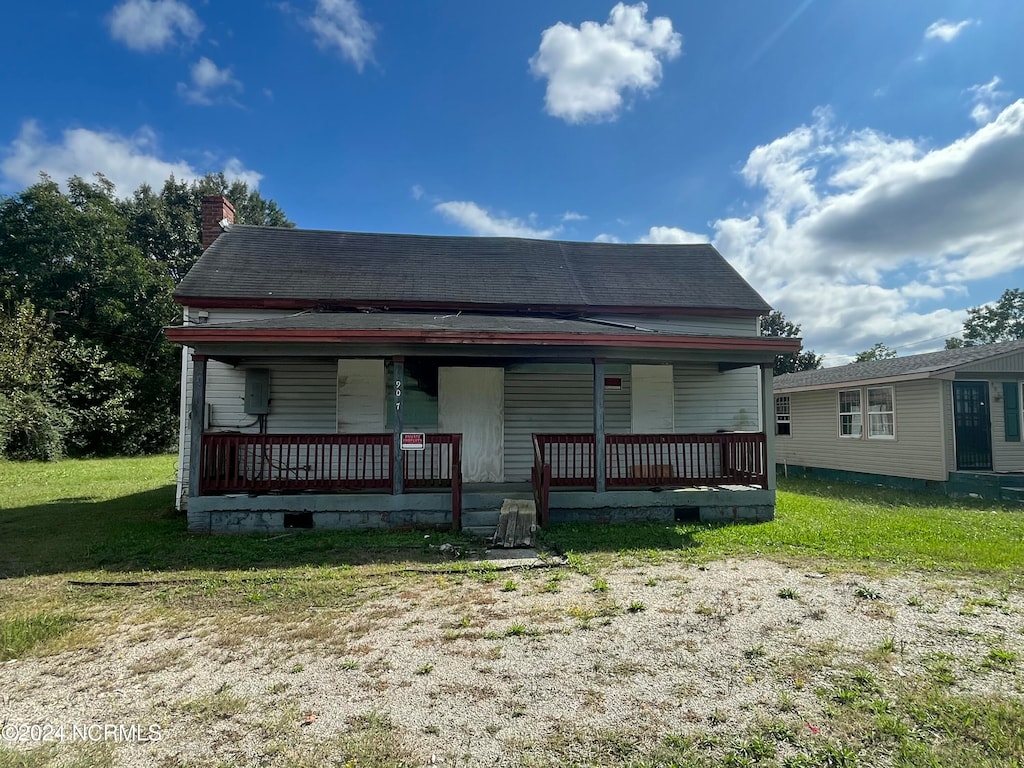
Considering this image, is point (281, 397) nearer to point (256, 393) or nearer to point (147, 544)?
point (256, 393)

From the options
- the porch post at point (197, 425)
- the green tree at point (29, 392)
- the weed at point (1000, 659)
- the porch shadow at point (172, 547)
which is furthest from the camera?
the green tree at point (29, 392)

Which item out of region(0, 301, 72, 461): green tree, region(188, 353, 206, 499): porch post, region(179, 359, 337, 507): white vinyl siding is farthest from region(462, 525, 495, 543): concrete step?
region(0, 301, 72, 461): green tree

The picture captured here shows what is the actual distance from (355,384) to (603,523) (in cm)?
467

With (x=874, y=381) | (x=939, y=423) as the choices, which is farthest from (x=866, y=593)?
(x=874, y=381)

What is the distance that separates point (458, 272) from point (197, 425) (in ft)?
18.4

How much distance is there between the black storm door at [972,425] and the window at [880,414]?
3.96ft

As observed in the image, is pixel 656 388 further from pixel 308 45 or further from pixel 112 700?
pixel 308 45

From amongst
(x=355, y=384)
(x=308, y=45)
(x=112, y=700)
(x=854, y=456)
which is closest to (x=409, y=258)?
(x=355, y=384)

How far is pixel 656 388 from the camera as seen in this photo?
9344 millimetres

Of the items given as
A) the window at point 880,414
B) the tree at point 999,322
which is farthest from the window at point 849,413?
the tree at point 999,322

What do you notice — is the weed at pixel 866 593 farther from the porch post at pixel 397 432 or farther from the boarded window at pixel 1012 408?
the boarded window at pixel 1012 408

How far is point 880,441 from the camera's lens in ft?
40.6

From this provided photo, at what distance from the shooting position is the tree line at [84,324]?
709 inches

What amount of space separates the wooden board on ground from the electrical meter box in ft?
14.9
